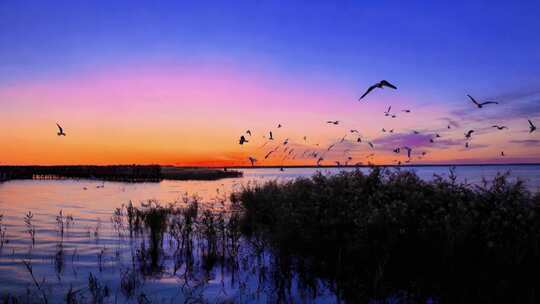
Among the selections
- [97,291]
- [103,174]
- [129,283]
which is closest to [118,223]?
[129,283]

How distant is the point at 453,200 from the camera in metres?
11.7

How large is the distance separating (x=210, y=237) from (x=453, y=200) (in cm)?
823

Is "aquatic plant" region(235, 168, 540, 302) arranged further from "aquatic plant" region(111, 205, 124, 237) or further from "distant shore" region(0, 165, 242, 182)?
"distant shore" region(0, 165, 242, 182)

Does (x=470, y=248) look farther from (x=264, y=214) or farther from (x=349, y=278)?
(x=264, y=214)

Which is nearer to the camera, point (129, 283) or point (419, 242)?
point (129, 283)

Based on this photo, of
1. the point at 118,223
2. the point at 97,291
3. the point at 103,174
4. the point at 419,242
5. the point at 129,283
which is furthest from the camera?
the point at 103,174

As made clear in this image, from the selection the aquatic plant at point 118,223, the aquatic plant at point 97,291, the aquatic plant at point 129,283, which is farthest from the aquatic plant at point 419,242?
the aquatic plant at point 118,223

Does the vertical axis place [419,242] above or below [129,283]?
above

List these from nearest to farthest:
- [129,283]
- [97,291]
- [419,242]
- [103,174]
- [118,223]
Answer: [97,291] → [129,283] → [419,242] → [118,223] → [103,174]

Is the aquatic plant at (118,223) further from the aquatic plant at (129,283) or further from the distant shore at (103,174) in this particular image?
the distant shore at (103,174)

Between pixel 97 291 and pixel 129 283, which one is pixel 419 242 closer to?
pixel 129 283

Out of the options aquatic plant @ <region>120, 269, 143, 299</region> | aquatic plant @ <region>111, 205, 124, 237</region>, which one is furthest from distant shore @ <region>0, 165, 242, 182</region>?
aquatic plant @ <region>120, 269, 143, 299</region>

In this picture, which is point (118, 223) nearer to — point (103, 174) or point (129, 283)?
point (129, 283)

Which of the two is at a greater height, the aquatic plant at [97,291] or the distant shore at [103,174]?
the distant shore at [103,174]
